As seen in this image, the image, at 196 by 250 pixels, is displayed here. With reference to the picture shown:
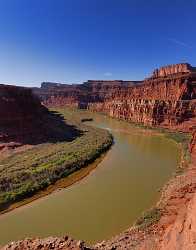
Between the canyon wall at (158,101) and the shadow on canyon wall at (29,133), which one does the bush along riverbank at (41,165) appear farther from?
the canyon wall at (158,101)

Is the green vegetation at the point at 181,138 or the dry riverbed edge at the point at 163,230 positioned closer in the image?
the dry riverbed edge at the point at 163,230

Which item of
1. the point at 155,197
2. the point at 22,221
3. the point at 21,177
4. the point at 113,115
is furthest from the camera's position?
the point at 113,115

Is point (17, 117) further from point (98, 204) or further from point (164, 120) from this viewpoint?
point (164, 120)

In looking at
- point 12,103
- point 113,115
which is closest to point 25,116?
point 12,103

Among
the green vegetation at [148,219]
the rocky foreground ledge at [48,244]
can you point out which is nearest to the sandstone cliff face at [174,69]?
the green vegetation at [148,219]

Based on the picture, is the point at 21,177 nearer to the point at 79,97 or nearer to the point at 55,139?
the point at 55,139

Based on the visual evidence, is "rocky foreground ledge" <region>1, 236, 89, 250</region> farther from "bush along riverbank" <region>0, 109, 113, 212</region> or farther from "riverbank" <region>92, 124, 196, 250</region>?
"bush along riverbank" <region>0, 109, 113, 212</region>
